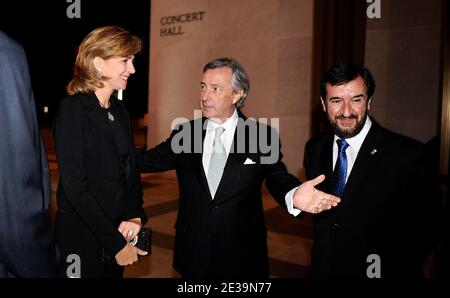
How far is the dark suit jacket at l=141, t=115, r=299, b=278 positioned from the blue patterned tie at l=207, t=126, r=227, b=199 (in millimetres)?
61

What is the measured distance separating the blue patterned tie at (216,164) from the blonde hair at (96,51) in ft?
2.71

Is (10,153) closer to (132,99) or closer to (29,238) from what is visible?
(29,238)

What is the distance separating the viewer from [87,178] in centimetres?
216

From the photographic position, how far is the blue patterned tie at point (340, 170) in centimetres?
227

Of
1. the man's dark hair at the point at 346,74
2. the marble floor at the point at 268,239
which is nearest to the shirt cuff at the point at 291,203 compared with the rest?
the man's dark hair at the point at 346,74

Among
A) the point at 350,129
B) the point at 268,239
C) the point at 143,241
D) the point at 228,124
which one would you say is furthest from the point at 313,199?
the point at 268,239

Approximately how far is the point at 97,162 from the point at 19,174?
2.80 ft

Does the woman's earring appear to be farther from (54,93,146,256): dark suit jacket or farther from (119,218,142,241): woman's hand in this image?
(119,218,142,241): woman's hand

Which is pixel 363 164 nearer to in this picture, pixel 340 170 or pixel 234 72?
pixel 340 170

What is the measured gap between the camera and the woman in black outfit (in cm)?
207

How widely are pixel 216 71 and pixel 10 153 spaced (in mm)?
1697

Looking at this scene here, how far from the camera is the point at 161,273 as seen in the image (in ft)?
14.1

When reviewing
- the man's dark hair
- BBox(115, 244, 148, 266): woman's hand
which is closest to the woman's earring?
BBox(115, 244, 148, 266): woman's hand

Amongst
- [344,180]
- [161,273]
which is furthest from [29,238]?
[161,273]
